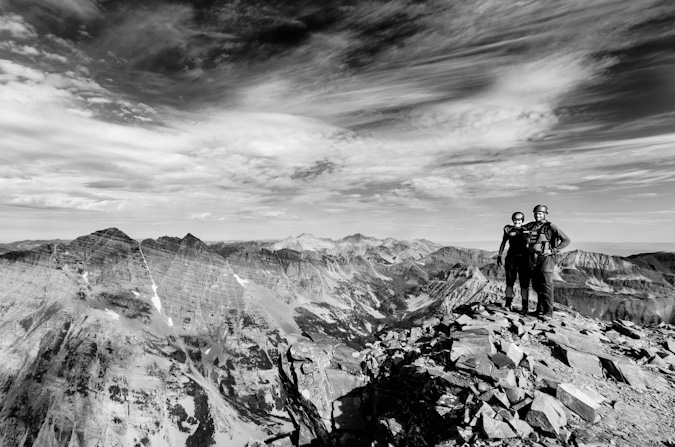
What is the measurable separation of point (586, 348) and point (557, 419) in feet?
33.1

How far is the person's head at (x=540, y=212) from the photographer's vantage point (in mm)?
27359

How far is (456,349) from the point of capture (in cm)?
2106

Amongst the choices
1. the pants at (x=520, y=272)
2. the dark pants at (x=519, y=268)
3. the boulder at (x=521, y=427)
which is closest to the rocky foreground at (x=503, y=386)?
the boulder at (x=521, y=427)

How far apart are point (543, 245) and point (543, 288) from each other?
3.70 metres

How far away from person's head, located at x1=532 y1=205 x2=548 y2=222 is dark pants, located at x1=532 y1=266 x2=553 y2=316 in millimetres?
3871

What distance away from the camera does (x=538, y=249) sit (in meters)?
27.1

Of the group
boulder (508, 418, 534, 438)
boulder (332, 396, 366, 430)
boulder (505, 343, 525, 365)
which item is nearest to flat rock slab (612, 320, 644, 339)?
boulder (505, 343, 525, 365)

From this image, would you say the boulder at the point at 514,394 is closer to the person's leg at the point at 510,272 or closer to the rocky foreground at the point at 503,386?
the rocky foreground at the point at 503,386

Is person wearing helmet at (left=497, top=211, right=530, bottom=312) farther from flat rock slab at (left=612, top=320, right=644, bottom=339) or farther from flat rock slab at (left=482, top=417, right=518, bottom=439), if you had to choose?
flat rock slab at (left=482, top=417, right=518, bottom=439)

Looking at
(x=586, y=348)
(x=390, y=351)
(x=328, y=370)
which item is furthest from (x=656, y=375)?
(x=328, y=370)

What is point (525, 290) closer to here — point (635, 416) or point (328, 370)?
point (635, 416)

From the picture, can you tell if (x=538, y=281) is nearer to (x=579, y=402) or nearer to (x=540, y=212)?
(x=540, y=212)

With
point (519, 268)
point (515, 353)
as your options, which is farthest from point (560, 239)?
point (515, 353)

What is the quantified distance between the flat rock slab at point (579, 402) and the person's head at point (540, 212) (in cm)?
1391
